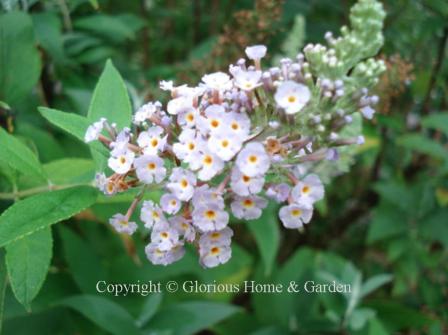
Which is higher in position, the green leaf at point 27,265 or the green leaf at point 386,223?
the green leaf at point 27,265

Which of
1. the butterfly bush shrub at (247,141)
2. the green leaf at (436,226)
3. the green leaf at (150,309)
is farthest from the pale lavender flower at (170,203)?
the green leaf at (436,226)

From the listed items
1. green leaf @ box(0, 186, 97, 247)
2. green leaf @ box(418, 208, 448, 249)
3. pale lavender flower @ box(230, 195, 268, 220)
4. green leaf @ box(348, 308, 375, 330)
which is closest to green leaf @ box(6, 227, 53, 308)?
green leaf @ box(0, 186, 97, 247)

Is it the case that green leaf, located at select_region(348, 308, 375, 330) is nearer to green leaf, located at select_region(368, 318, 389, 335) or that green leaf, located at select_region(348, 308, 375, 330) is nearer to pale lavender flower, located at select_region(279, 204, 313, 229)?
green leaf, located at select_region(368, 318, 389, 335)

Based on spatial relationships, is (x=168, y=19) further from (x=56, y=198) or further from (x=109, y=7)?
(x=56, y=198)

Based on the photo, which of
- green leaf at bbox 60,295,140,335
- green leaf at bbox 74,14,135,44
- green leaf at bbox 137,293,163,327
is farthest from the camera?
green leaf at bbox 74,14,135,44

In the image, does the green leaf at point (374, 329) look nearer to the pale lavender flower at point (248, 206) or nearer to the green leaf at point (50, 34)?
the pale lavender flower at point (248, 206)

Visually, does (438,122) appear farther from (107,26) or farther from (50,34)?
(50,34)

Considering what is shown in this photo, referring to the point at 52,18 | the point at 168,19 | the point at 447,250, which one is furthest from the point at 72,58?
the point at 447,250
